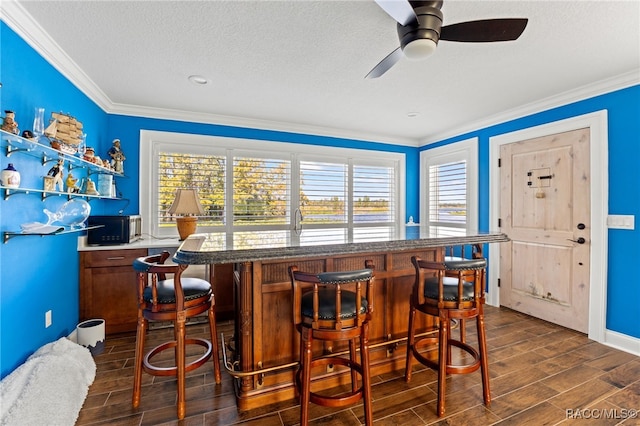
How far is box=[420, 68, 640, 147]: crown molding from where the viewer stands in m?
2.74

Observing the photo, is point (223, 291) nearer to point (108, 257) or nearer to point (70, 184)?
point (108, 257)

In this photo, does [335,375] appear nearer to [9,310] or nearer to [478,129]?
[9,310]

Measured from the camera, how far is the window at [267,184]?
3.81 m

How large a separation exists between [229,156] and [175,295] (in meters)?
2.66

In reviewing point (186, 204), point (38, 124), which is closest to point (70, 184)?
point (38, 124)

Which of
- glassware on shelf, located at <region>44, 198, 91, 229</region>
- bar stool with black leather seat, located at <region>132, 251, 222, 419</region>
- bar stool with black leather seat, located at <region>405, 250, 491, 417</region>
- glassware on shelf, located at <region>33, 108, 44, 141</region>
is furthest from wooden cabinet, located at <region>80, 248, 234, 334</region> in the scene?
bar stool with black leather seat, located at <region>405, 250, 491, 417</region>

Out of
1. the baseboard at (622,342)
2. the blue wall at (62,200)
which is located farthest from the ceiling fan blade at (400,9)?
the baseboard at (622,342)

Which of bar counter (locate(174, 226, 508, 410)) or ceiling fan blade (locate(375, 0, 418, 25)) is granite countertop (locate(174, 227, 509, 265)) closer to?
bar counter (locate(174, 226, 508, 410))

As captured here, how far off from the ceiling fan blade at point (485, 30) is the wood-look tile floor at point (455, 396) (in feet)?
7.31

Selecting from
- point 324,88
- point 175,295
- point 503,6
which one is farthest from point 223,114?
point 503,6

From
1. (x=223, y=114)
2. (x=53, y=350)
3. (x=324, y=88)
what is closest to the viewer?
(x=53, y=350)

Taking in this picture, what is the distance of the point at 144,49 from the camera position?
234 cm

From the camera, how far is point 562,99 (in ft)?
10.5

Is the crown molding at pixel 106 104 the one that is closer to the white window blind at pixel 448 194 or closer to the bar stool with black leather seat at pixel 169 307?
the white window blind at pixel 448 194
